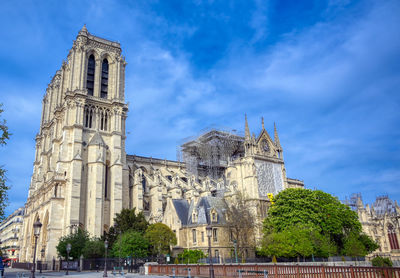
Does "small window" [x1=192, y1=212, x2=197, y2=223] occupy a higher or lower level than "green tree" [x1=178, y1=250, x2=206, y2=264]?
higher

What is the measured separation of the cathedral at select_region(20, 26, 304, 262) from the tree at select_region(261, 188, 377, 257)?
15.8 feet

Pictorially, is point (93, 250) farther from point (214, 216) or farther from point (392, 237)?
point (392, 237)

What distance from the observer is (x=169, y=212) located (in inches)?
1706

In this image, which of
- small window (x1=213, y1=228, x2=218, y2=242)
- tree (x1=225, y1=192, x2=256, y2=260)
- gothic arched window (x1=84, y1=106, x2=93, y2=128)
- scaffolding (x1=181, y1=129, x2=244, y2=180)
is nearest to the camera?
small window (x1=213, y1=228, x2=218, y2=242)

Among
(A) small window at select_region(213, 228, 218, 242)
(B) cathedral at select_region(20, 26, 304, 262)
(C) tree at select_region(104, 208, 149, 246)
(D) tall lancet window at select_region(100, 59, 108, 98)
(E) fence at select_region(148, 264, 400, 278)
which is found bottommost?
(E) fence at select_region(148, 264, 400, 278)

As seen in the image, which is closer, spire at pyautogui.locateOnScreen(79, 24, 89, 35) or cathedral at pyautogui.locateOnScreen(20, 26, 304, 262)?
cathedral at pyautogui.locateOnScreen(20, 26, 304, 262)

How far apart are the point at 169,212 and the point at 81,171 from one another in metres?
13.6

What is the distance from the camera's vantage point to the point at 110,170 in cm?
5012

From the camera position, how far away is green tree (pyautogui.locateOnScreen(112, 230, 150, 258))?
109 feet

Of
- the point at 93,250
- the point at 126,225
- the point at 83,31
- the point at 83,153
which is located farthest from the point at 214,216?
the point at 83,31

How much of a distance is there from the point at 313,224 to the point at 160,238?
18787 mm

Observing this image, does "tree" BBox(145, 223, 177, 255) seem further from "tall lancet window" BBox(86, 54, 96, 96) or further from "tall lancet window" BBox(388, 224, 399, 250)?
"tall lancet window" BBox(388, 224, 399, 250)

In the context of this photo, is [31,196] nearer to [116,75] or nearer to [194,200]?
[116,75]

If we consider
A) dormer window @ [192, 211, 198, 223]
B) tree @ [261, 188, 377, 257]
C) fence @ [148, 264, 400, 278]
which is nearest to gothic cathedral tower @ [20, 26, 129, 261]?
dormer window @ [192, 211, 198, 223]
